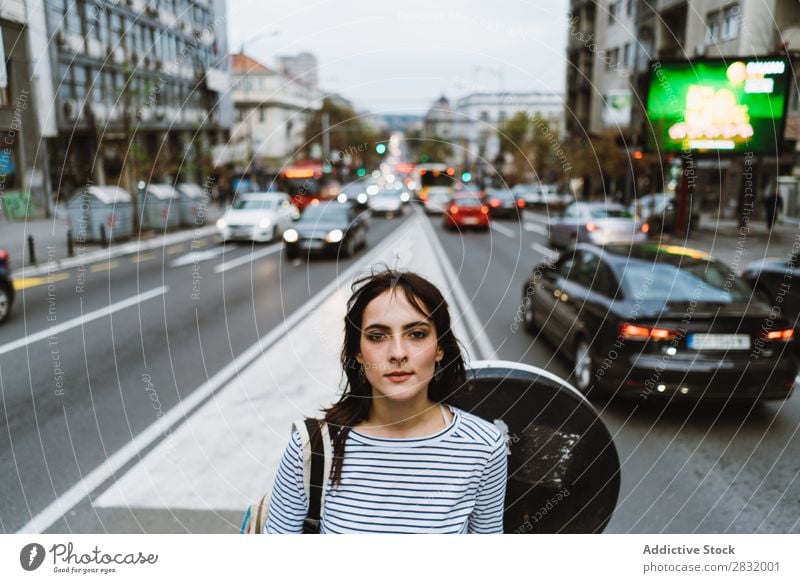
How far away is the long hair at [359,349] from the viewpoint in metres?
1.93

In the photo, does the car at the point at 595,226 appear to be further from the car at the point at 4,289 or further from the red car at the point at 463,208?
the car at the point at 4,289

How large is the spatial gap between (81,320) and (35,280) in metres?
5.43

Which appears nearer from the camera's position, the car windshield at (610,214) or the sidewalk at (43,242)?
the sidewalk at (43,242)

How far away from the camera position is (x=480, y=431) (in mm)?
1929

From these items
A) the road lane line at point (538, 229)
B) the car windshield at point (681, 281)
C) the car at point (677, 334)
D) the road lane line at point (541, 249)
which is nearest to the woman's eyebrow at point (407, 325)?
the car at point (677, 334)

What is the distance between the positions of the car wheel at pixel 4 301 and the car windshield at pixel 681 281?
9154mm

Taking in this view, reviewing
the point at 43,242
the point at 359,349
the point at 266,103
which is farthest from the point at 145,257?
the point at 359,349

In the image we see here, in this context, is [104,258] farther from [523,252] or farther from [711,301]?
[711,301]

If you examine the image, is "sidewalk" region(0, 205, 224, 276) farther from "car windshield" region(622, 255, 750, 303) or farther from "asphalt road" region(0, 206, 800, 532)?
"car windshield" region(622, 255, 750, 303)

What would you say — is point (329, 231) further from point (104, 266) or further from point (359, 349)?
point (359, 349)

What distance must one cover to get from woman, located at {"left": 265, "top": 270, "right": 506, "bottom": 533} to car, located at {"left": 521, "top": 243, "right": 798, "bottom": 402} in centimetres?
357

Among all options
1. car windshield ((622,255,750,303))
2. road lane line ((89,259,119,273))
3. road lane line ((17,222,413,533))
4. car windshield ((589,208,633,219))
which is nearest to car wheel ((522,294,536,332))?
car windshield ((622,255,750,303))
